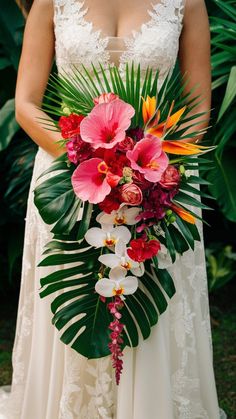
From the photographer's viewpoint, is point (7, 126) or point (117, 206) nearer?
point (117, 206)

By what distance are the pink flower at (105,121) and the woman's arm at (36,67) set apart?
1.74 ft

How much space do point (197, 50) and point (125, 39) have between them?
32cm

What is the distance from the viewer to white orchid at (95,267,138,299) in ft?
8.12

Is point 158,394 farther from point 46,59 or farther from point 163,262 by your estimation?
point 46,59

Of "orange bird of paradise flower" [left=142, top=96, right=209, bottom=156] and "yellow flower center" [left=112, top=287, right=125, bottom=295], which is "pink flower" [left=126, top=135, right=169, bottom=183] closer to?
"orange bird of paradise flower" [left=142, top=96, right=209, bottom=156]

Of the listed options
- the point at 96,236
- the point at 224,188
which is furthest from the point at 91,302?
the point at 224,188

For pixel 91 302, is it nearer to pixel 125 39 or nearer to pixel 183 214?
pixel 183 214

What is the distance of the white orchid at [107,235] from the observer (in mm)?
2443

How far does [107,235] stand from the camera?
2.46 meters

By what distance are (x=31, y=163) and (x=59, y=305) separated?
2246 mm

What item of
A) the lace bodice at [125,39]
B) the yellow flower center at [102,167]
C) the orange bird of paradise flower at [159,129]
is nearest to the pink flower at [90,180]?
the yellow flower center at [102,167]

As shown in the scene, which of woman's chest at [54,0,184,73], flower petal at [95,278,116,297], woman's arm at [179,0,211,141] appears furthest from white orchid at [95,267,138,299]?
woman's chest at [54,0,184,73]

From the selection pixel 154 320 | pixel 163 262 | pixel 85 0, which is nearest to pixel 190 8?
pixel 85 0

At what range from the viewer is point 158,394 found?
2.82 metres
